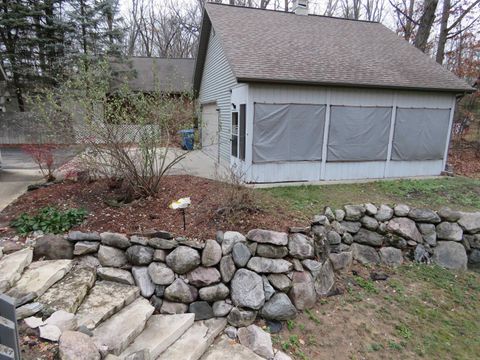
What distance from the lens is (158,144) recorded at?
15.9 ft

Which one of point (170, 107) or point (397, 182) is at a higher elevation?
point (170, 107)

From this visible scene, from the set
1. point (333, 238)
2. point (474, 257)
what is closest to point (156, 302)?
point (333, 238)

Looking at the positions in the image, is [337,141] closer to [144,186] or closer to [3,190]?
[144,186]

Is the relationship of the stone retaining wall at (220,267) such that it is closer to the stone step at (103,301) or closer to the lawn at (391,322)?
the stone step at (103,301)

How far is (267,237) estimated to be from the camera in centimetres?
390

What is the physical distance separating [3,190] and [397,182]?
8.77 metres

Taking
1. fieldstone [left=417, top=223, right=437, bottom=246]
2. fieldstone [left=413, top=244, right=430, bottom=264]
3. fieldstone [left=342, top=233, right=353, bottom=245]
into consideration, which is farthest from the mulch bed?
fieldstone [left=417, top=223, right=437, bottom=246]

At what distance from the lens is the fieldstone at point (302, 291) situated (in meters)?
3.83

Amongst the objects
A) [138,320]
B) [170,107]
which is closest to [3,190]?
[170,107]

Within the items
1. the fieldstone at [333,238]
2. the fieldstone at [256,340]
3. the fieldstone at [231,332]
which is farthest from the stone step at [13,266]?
the fieldstone at [333,238]

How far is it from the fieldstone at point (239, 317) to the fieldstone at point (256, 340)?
0.21ft

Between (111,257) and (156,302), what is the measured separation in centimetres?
78

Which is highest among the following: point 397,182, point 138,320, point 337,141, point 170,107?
point 170,107

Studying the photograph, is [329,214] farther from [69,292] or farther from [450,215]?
[69,292]
